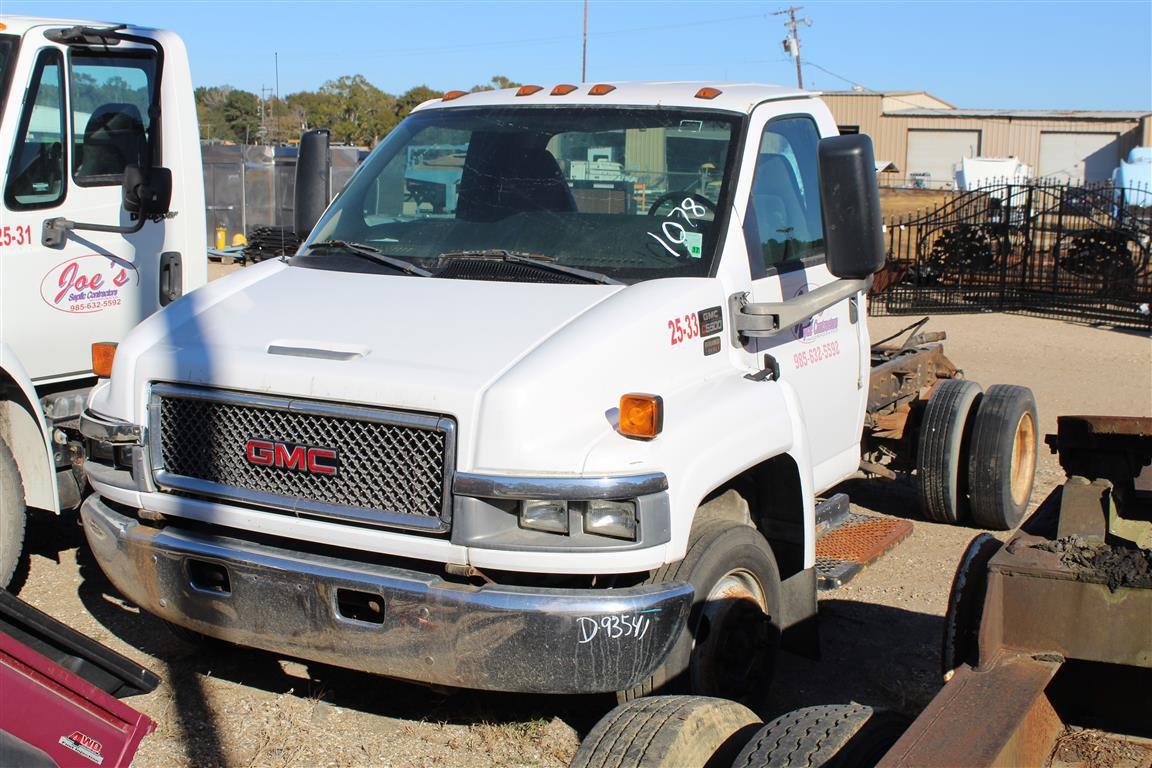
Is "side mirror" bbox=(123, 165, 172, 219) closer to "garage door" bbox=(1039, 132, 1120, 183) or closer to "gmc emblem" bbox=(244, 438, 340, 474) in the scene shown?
"gmc emblem" bbox=(244, 438, 340, 474)

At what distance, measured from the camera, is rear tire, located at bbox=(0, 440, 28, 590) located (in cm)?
549

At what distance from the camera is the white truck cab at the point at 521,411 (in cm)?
A: 363

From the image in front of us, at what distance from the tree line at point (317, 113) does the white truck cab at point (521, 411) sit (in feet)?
162

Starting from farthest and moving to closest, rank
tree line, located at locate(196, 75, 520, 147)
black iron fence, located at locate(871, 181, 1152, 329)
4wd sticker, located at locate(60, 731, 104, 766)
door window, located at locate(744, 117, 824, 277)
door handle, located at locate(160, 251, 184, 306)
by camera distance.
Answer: tree line, located at locate(196, 75, 520, 147), black iron fence, located at locate(871, 181, 1152, 329), door handle, located at locate(160, 251, 184, 306), door window, located at locate(744, 117, 824, 277), 4wd sticker, located at locate(60, 731, 104, 766)

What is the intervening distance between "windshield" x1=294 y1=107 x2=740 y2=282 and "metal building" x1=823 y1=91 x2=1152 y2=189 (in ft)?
168

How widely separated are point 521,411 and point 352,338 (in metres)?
0.76

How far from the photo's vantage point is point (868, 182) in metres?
4.28

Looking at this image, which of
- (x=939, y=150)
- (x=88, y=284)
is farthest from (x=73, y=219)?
(x=939, y=150)

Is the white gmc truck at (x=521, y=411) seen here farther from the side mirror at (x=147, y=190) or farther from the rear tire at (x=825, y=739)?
the side mirror at (x=147, y=190)

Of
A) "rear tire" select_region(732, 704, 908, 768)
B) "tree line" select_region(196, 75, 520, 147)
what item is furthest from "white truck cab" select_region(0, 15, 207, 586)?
"tree line" select_region(196, 75, 520, 147)

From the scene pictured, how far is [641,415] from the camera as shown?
3656 millimetres

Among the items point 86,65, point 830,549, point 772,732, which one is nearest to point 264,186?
point 86,65

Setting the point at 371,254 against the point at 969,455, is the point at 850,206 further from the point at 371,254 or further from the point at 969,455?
the point at 969,455

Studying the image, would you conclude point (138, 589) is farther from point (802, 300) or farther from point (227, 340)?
point (802, 300)
